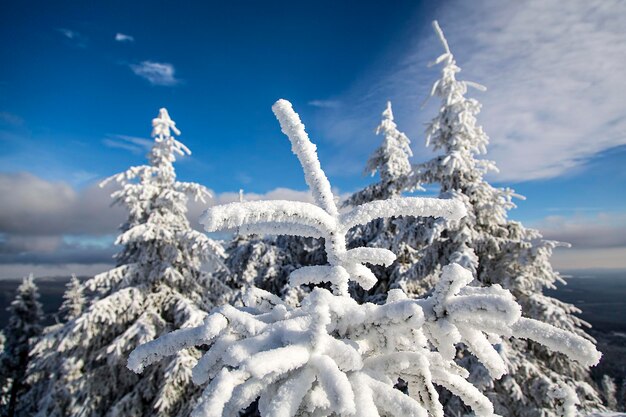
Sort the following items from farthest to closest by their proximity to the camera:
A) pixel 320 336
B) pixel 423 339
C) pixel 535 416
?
1. pixel 535 416
2. pixel 423 339
3. pixel 320 336

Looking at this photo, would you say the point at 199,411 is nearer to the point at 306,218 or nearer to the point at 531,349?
the point at 306,218

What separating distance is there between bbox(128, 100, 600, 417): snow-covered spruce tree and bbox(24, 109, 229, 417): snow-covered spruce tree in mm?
9033

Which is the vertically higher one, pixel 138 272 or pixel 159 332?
pixel 138 272

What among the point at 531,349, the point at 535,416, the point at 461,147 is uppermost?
the point at 461,147

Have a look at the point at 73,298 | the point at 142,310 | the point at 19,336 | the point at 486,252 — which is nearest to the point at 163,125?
the point at 142,310

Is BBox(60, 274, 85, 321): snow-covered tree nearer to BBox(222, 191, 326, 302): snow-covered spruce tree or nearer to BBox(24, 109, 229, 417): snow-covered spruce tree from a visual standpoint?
BBox(222, 191, 326, 302): snow-covered spruce tree

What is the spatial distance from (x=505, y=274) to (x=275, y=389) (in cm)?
1096

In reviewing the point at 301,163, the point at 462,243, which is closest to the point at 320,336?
the point at 301,163

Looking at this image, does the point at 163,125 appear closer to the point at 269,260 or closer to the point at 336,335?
the point at 269,260

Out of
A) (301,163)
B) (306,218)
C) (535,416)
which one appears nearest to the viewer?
(306,218)

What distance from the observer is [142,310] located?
11.4 metres

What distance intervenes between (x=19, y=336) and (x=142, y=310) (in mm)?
22281

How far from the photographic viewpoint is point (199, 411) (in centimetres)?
108

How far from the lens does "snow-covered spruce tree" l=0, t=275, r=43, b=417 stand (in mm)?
25219
